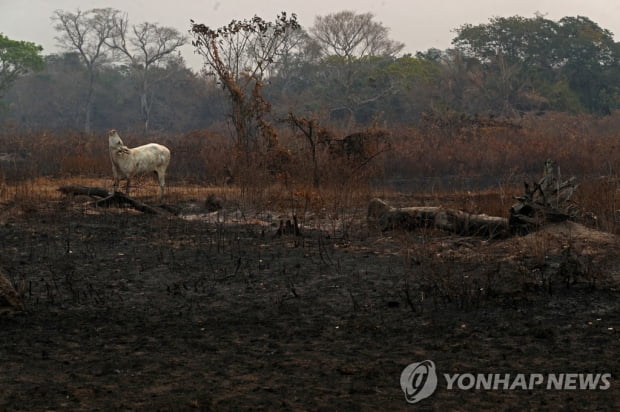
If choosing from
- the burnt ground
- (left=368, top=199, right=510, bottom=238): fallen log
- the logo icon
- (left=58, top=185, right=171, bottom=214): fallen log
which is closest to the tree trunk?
(left=368, top=199, right=510, bottom=238): fallen log

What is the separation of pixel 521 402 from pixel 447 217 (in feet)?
19.0

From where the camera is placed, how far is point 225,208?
12836 millimetres

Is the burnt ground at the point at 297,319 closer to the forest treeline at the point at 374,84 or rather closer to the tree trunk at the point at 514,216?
the tree trunk at the point at 514,216

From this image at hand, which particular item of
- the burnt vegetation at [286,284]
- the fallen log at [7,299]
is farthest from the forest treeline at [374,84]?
the fallen log at [7,299]

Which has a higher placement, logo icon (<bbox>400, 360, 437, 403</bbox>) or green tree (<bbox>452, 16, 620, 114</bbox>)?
green tree (<bbox>452, 16, 620, 114</bbox>)

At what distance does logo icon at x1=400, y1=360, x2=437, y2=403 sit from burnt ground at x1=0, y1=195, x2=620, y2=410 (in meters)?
0.05

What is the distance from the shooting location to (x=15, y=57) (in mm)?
47750

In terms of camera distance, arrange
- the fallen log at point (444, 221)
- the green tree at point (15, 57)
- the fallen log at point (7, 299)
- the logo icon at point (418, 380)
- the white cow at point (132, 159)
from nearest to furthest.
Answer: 1. the logo icon at point (418, 380)
2. the fallen log at point (7, 299)
3. the fallen log at point (444, 221)
4. the white cow at point (132, 159)
5. the green tree at point (15, 57)

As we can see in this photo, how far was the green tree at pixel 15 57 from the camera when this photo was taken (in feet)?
156

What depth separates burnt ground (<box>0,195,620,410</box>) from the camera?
14.2 ft

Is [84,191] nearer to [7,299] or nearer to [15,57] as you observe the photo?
[7,299]

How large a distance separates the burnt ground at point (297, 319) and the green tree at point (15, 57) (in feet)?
135

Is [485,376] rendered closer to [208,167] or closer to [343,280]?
[343,280]

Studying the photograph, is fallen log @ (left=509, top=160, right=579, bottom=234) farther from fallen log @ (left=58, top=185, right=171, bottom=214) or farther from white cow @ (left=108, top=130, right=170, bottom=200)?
white cow @ (left=108, top=130, right=170, bottom=200)
